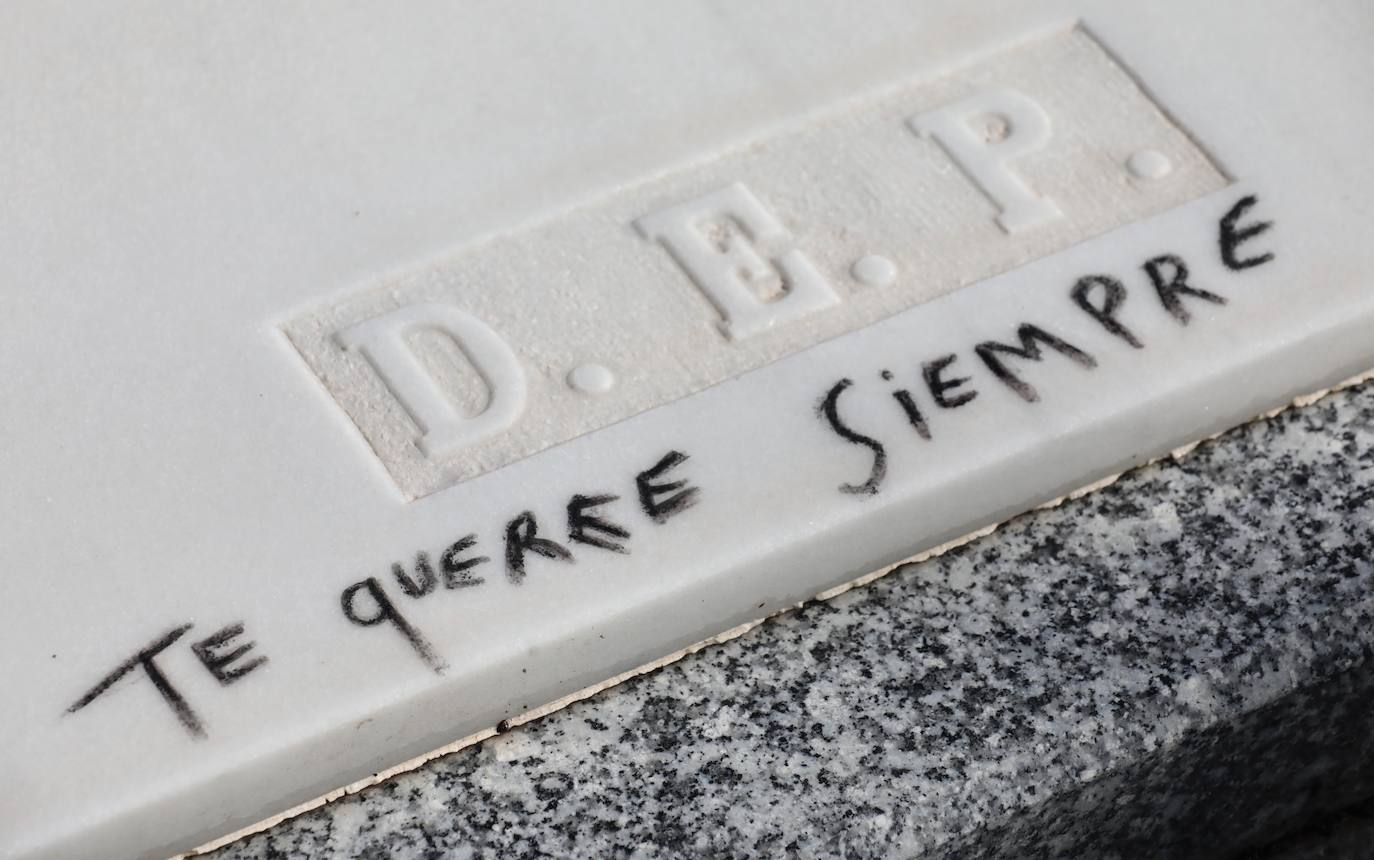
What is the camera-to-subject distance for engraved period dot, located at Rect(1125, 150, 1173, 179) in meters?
1.58

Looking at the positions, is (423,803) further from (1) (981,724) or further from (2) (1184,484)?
(2) (1184,484)

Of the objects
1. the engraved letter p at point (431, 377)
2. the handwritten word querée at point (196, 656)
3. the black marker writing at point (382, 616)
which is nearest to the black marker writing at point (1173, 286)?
the engraved letter p at point (431, 377)

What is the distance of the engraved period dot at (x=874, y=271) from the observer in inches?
59.4

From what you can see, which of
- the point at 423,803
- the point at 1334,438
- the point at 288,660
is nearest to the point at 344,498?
the point at 288,660

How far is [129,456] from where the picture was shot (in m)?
1.40

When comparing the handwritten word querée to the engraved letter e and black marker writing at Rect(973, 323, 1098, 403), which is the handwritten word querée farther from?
black marker writing at Rect(973, 323, 1098, 403)

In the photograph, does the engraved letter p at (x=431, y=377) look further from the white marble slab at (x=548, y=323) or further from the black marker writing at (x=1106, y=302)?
the black marker writing at (x=1106, y=302)

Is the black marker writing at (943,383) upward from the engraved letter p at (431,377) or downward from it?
downward

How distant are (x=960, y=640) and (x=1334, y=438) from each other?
0.36 metres

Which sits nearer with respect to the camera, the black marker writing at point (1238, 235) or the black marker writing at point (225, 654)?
the black marker writing at point (225, 654)

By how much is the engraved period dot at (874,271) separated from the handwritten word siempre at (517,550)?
23 cm

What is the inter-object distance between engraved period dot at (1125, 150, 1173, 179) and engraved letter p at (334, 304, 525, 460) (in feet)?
1.85

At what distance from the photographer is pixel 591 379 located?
4.74 feet

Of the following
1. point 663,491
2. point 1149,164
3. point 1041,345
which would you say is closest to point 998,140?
point 1149,164
